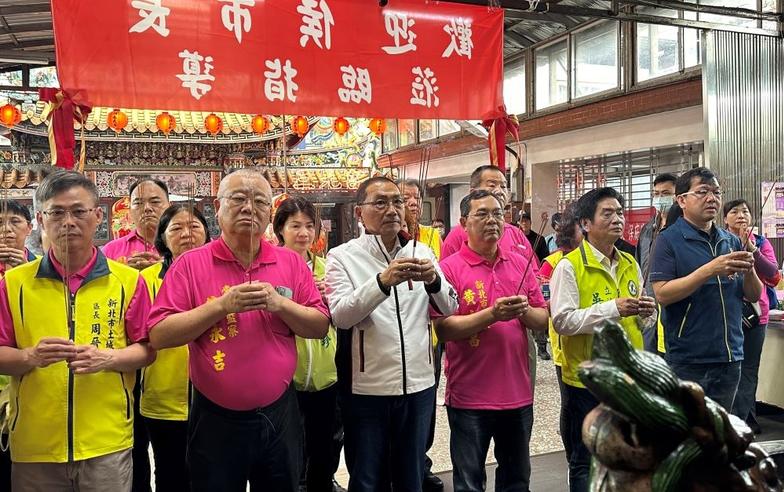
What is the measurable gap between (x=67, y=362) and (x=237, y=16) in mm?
1831

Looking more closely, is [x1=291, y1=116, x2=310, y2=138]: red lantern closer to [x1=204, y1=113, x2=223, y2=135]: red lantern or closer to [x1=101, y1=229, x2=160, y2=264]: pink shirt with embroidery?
[x1=204, y1=113, x2=223, y2=135]: red lantern

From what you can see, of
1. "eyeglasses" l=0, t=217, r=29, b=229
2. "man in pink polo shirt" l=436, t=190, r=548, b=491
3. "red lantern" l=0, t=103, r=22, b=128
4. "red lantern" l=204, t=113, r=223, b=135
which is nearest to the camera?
"man in pink polo shirt" l=436, t=190, r=548, b=491

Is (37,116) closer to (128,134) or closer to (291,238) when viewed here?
(128,134)

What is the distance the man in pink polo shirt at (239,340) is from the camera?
5.64 ft

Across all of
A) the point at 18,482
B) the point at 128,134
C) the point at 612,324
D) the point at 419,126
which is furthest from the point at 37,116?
the point at 612,324

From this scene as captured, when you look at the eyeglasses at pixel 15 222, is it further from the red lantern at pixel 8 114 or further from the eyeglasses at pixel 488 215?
the red lantern at pixel 8 114

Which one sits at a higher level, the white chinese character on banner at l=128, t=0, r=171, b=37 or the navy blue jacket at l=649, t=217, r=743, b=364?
the white chinese character on banner at l=128, t=0, r=171, b=37

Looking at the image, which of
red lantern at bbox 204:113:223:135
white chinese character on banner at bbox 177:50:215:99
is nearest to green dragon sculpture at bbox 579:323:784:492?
white chinese character on banner at bbox 177:50:215:99

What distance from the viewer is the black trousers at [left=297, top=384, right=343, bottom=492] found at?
256 cm

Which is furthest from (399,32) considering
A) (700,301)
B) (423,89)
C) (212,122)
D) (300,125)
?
(212,122)

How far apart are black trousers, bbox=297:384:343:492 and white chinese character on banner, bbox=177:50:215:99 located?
1.37 m

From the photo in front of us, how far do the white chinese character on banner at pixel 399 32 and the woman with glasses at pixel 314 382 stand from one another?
97 centimetres

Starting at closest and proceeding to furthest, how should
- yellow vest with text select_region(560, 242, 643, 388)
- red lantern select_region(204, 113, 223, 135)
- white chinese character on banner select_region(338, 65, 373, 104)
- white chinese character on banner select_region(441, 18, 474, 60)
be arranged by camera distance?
yellow vest with text select_region(560, 242, 643, 388) → white chinese character on banner select_region(338, 65, 373, 104) → white chinese character on banner select_region(441, 18, 474, 60) → red lantern select_region(204, 113, 223, 135)

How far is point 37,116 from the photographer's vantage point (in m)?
8.64
